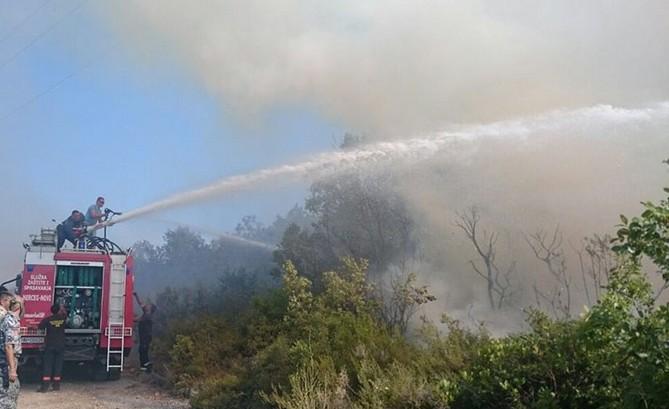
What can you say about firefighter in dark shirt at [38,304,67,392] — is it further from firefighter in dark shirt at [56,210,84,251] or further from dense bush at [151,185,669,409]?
dense bush at [151,185,669,409]

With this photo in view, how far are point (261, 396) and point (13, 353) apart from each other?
2871 mm

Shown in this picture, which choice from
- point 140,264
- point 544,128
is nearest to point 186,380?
point 544,128

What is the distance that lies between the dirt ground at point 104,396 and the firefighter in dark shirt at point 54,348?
27 centimetres

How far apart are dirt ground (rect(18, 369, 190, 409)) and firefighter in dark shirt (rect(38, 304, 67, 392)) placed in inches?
10.7

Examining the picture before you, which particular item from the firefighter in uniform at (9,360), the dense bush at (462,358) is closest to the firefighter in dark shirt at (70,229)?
the dense bush at (462,358)

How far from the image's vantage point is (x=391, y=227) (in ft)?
52.1

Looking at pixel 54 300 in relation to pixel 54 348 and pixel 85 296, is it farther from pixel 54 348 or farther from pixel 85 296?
pixel 54 348

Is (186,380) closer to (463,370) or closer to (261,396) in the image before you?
(261,396)

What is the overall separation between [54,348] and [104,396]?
5.37ft

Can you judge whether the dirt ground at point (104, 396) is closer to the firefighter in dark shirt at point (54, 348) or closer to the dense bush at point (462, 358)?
the firefighter in dark shirt at point (54, 348)

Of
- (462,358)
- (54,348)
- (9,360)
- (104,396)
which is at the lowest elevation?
(104,396)

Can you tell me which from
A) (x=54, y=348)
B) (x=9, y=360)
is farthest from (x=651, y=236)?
(x=54, y=348)

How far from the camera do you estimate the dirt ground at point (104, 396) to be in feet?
37.7

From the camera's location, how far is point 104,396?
41.8 feet
